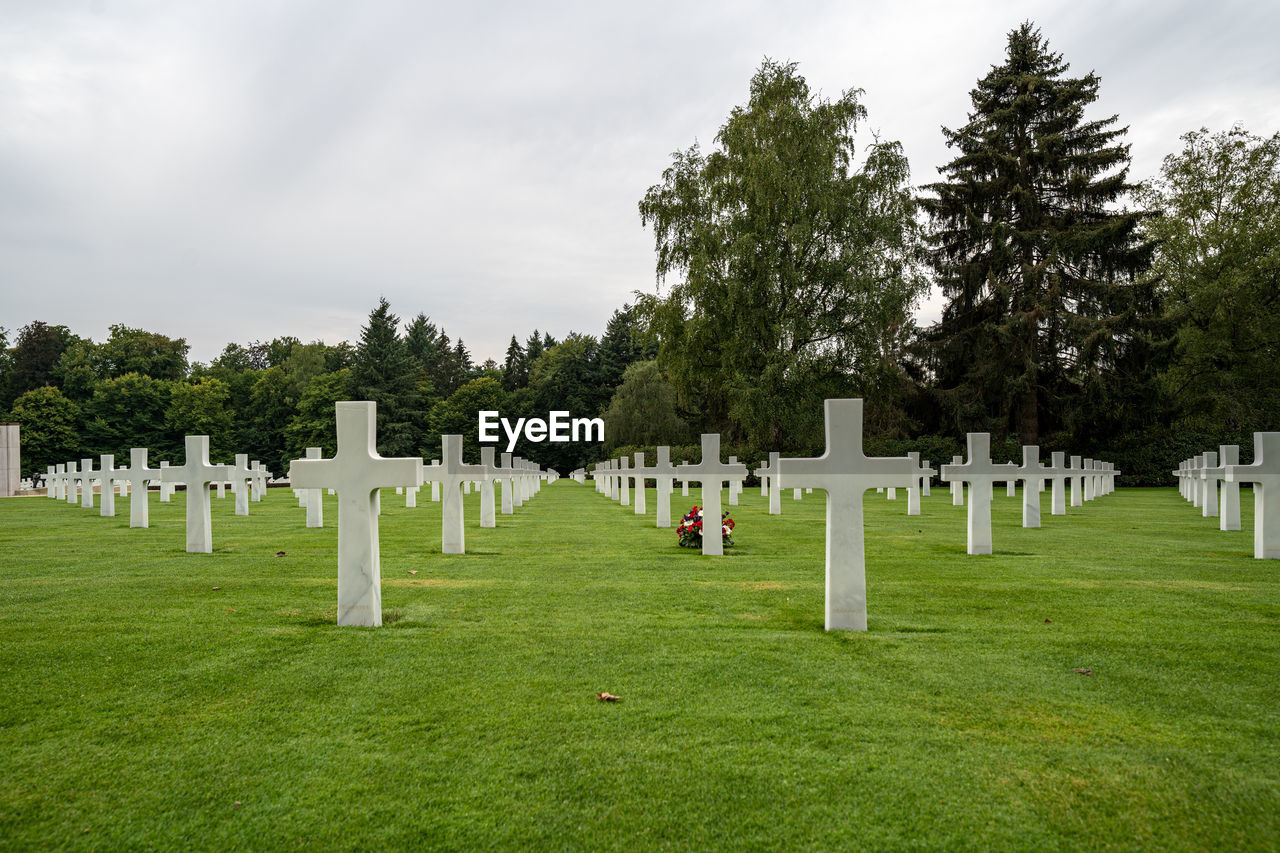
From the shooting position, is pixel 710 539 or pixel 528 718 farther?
pixel 710 539

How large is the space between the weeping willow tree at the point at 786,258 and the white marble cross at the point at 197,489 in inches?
842

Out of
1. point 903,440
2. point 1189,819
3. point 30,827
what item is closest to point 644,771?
point 1189,819

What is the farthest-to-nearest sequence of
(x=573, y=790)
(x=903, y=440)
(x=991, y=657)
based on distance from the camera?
(x=903, y=440) → (x=991, y=657) → (x=573, y=790)

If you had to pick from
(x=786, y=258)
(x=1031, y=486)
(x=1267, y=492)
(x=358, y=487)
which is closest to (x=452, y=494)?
(x=358, y=487)

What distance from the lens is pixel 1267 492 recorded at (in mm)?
9711

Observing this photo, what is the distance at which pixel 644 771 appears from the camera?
3201 mm

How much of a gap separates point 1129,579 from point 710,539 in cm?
482

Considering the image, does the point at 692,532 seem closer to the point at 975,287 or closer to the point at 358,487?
the point at 358,487

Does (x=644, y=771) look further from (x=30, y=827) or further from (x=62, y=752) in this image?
(x=62, y=752)

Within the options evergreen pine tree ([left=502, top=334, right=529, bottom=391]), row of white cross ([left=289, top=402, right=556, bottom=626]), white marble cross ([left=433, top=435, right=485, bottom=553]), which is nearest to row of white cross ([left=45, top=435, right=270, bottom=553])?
white marble cross ([left=433, top=435, right=485, bottom=553])

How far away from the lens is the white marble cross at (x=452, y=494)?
10367 millimetres

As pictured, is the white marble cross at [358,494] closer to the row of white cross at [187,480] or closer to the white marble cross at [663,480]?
the row of white cross at [187,480]

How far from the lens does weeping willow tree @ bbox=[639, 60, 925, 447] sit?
2977 cm

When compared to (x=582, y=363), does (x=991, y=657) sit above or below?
below
